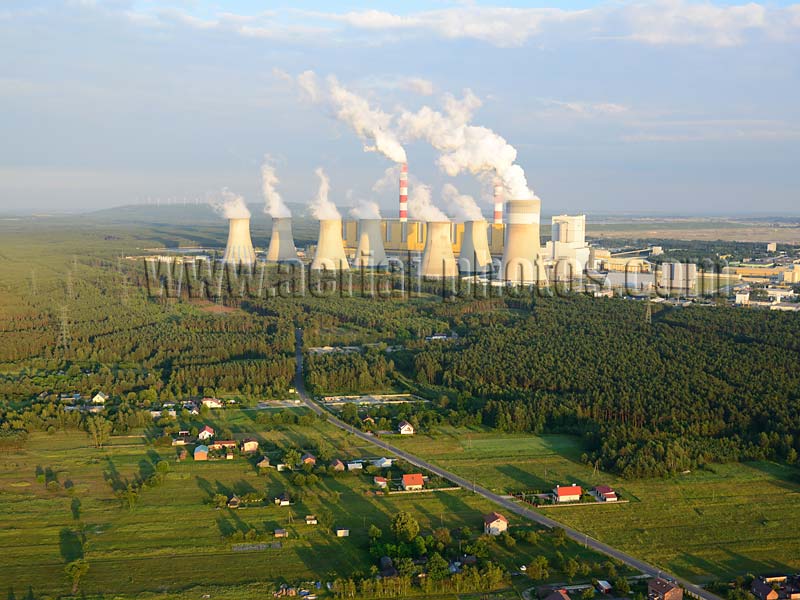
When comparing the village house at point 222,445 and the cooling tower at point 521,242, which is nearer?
the village house at point 222,445

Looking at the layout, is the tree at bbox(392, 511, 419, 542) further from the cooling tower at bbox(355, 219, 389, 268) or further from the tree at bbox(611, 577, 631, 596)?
the cooling tower at bbox(355, 219, 389, 268)

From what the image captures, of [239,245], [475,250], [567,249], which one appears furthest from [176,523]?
[567,249]

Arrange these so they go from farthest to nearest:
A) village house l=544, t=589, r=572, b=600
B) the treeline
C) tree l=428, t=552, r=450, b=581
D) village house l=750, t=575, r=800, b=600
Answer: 1. the treeline
2. tree l=428, t=552, r=450, b=581
3. village house l=750, t=575, r=800, b=600
4. village house l=544, t=589, r=572, b=600

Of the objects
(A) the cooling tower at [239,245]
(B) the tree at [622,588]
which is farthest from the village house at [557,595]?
(A) the cooling tower at [239,245]

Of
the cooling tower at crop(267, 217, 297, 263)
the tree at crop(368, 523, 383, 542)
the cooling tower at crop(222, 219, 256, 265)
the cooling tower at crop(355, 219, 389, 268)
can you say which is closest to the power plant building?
the cooling tower at crop(355, 219, 389, 268)

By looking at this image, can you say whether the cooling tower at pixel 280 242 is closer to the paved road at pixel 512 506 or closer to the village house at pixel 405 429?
the paved road at pixel 512 506

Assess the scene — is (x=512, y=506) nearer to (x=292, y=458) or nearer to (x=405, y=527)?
(x=405, y=527)

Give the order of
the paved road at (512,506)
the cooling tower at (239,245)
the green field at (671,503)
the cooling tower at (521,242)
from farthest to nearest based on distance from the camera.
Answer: the cooling tower at (239,245) < the cooling tower at (521,242) < the green field at (671,503) < the paved road at (512,506)
